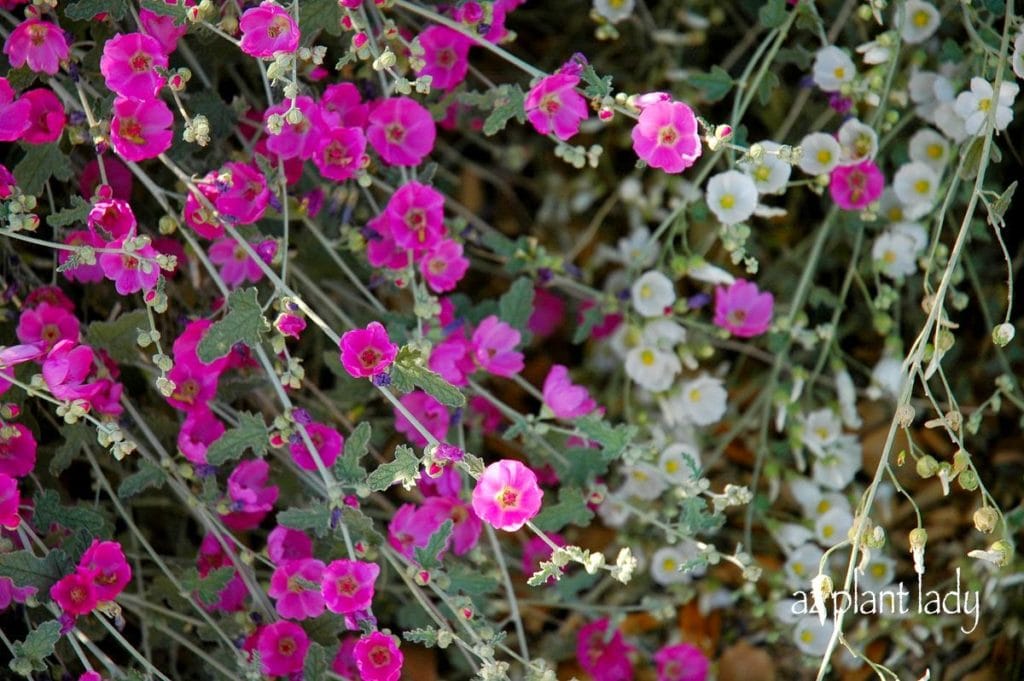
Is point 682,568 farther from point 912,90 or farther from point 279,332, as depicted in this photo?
point 912,90

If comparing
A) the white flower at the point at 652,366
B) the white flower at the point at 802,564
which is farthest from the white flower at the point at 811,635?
the white flower at the point at 652,366

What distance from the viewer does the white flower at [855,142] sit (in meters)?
1.28

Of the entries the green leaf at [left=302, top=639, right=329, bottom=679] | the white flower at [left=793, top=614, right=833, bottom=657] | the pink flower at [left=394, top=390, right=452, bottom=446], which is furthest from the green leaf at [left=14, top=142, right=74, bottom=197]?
the white flower at [left=793, top=614, right=833, bottom=657]

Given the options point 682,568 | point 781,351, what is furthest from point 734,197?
point 682,568

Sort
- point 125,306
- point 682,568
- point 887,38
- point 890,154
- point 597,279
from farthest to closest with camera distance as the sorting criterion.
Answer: point 597,279, point 890,154, point 125,306, point 887,38, point 682,568

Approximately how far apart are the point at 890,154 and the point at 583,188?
1.61ft

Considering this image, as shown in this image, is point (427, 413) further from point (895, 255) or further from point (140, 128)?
point (895, 255)

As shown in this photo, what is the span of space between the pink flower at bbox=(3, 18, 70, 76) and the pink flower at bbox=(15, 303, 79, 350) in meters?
0.26

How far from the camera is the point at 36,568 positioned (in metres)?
1.06

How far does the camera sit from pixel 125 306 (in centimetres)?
135

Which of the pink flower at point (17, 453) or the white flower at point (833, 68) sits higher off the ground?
the white flower at point (833, 68)

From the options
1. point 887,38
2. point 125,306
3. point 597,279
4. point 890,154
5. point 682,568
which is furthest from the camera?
point 597,279

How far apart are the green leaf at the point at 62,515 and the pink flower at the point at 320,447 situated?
214 mm

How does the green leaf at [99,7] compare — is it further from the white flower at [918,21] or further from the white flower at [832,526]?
the white flower at [832,526]
